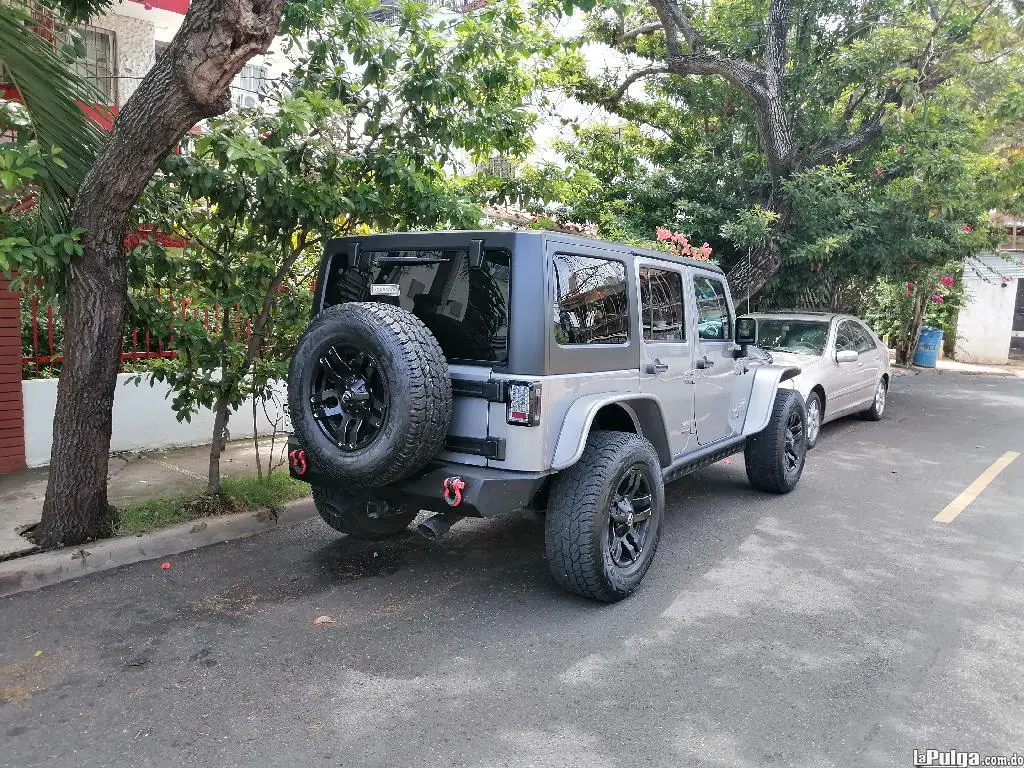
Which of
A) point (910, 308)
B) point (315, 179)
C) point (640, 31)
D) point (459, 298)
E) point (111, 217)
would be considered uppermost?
point (640, 31)

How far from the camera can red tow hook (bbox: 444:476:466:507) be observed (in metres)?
3.75

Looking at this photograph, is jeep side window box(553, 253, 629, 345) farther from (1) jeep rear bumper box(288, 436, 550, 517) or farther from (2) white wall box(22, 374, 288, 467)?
(2) white wall box(22, 374, 288, 467)

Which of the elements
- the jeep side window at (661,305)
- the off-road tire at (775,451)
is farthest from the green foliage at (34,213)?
the off-road tire at (775,451)

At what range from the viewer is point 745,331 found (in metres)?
5.99

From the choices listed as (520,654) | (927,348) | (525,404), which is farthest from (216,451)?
(927,348)

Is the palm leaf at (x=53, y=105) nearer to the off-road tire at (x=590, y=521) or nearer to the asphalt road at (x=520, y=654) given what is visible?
the asphalt road at (x=520, y=654)

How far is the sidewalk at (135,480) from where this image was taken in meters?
5.04

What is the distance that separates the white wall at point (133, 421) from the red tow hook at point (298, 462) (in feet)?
7.47

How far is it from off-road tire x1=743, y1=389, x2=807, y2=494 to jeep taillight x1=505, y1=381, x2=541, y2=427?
3222 mm

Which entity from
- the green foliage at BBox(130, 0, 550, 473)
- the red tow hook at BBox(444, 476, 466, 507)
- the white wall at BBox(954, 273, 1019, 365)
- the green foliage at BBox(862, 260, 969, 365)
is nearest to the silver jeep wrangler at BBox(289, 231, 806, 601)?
the red tow hook at BBox(444, 476, 466, 507)

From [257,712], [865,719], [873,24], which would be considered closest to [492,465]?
[257,712]

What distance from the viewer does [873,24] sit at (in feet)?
35.2

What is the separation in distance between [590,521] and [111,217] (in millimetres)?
3217

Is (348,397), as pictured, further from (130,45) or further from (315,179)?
(130,45)
